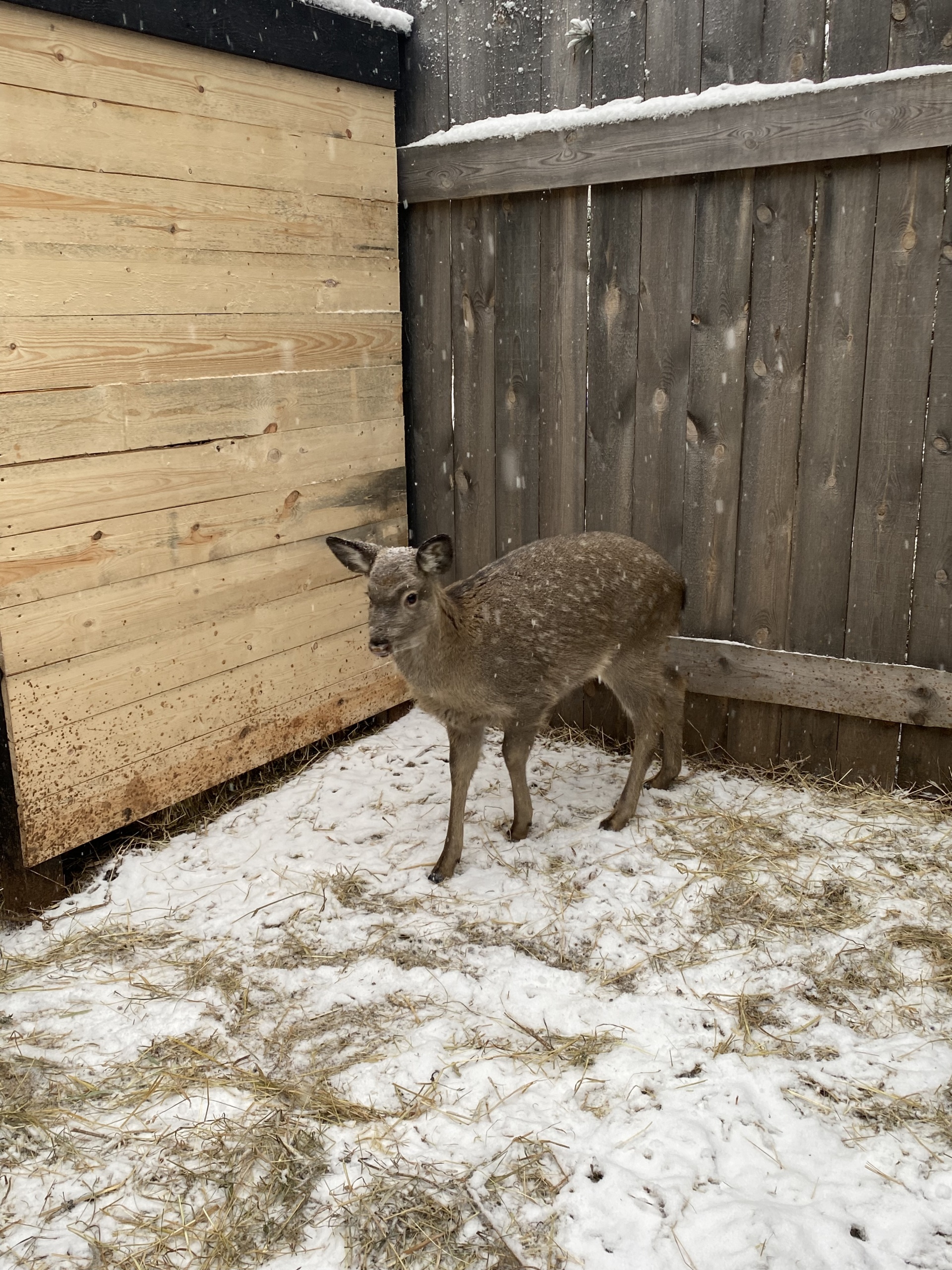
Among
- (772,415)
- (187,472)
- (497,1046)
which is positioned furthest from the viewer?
(772,415)

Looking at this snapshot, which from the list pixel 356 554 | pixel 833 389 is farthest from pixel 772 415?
pixel 356 554

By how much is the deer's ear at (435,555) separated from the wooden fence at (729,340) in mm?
1603

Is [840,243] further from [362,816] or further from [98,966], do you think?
[98,966]

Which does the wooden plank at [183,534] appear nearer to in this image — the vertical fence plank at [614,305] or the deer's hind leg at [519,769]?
the vertical fence plank at [614,305]

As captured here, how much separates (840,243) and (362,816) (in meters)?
3.43

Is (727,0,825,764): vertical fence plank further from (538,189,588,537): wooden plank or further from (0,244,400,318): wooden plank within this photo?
(0,244,400,318): wooden plank

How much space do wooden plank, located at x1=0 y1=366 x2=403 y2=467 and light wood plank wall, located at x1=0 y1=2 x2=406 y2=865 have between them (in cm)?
1

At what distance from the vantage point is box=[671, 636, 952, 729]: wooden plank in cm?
476

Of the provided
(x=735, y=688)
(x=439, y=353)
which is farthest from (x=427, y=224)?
(x=735, y=688)

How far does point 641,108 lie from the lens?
189 inches

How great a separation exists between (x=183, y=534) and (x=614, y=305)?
239cm

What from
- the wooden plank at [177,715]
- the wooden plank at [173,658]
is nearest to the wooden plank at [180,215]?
the wooden plank at [173,658]

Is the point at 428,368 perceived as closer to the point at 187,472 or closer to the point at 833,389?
the point at 187,472

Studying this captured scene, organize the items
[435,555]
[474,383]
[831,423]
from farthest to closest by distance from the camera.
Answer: [474,383] < [831,423] < [435,555]
